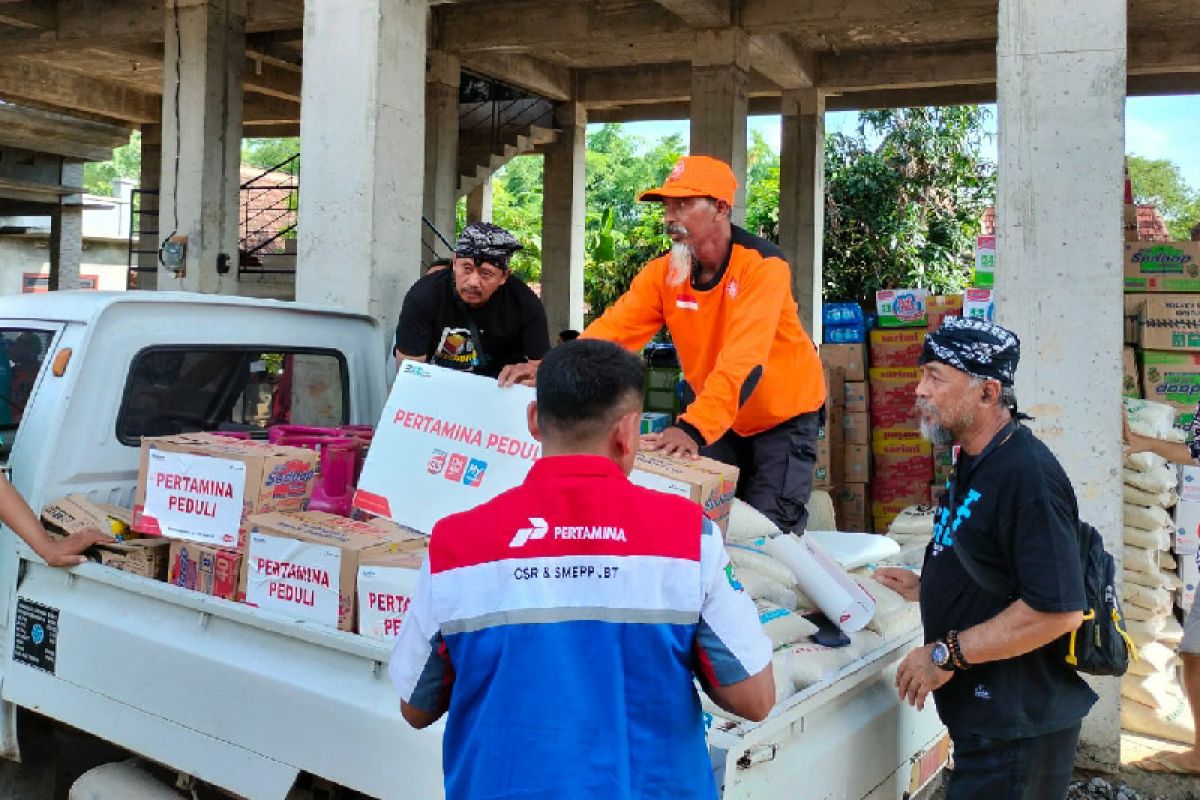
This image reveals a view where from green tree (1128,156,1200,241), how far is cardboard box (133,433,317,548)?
45351mm

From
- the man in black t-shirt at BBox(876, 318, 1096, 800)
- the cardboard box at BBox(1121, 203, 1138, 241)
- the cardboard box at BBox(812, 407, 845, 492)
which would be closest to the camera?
the man in black t-shirt at BBox(876, 318, 1096, 800)

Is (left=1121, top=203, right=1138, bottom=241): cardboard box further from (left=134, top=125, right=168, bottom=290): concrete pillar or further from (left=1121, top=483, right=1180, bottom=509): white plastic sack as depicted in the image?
(left=134, top=125, right=168, bottom=290): concrete pillar

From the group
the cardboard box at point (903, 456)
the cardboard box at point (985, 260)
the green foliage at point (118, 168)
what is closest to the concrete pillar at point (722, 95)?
A: the cardboard box at point (903, 456)

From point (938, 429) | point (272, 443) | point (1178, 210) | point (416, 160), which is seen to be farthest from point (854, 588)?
point (1178, 210)

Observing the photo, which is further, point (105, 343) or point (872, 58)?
point (872, 58)

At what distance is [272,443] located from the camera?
153 inches

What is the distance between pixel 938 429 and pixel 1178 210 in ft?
157

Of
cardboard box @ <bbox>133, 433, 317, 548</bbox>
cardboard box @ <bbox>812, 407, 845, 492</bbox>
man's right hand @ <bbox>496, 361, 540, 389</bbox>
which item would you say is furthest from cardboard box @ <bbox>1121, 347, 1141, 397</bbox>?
cardboard box @ <bbox>133, 433, 317, 548</bbox>

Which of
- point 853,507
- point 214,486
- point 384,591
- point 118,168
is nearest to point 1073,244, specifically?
point 384,591

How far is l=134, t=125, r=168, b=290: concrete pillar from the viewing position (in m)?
17.8

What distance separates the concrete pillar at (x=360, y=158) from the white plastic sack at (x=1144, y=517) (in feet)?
13.0

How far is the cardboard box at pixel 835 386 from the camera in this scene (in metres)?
9.24

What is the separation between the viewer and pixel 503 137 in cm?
1762

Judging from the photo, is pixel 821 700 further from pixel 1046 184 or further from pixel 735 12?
pixel 735 12
